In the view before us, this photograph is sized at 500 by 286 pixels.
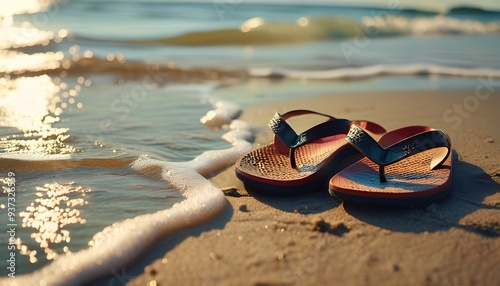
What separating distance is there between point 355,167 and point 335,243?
0.54m

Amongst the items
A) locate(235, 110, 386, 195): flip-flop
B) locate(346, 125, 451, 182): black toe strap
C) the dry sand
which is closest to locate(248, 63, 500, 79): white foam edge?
locate(235, 110, 386, 195): flip-flop

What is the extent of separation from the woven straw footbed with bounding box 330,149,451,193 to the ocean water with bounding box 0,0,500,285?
1.51ft

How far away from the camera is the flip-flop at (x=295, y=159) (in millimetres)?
1975

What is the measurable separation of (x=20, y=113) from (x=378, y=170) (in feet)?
7.66

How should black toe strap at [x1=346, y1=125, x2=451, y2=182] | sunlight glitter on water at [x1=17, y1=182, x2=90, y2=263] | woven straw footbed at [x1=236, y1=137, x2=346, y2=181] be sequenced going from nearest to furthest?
sunlight glitter on water at [x1=17, y1=182, x2=90, y2=263], black toe strap at [x1=346, y1=125, x2=451, y2=182], woven straw footbed at [x1=236, y1=137, x2=346, y2=181]

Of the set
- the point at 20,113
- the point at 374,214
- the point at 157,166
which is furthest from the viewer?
the point at 20,113

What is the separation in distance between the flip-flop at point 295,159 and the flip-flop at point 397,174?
0.11 m

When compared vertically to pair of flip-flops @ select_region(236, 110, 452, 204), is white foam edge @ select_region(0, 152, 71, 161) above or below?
below

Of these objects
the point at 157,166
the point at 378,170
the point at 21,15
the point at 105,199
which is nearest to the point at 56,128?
the point at 157,166

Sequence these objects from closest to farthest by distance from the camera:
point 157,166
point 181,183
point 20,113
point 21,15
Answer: point 181,183, point 157,166, point 20,113, point 21,15

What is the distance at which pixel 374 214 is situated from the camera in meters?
1.76

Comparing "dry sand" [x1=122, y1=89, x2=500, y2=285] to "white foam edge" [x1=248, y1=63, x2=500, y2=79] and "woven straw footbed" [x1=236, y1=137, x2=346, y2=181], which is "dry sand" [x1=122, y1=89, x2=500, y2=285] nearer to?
"woven straw footbed" [x1=236, y1=137, x2=346, y2=181]

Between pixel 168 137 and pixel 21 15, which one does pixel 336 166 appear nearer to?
pixel 168 137

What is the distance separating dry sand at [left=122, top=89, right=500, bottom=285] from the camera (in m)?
1.40
